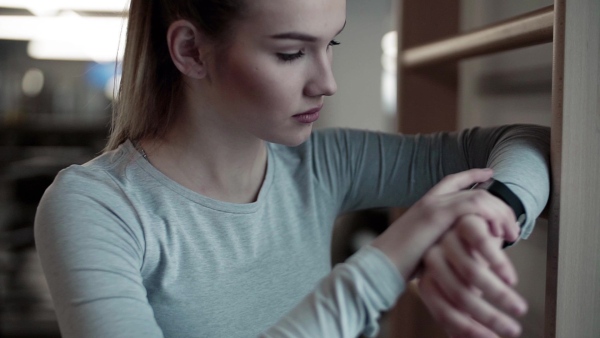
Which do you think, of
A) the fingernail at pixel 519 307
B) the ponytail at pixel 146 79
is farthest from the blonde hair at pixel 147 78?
the fingernail at pixel 519 307

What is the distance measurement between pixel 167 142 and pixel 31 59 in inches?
213

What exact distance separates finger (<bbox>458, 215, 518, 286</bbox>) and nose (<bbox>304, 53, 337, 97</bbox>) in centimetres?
36

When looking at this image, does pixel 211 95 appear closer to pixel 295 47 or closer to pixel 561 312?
pixel 295 47

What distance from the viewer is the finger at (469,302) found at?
664 mm

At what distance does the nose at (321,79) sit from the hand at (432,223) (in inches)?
12.1

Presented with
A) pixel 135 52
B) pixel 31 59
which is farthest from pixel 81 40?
pixel 135 52

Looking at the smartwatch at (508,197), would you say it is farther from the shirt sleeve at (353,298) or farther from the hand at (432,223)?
the shirt sleeve at (353,298)

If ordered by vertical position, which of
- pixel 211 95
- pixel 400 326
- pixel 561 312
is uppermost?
pixel 211 95

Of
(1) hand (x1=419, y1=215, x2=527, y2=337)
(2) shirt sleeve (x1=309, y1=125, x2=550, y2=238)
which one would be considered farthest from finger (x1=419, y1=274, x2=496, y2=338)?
(2) shirt sleeve (x1=309, y1=125, x2=550, y2=238)

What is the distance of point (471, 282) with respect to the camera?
0.68m

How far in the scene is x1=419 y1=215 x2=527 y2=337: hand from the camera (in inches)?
26.1

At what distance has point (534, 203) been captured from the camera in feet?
2.63

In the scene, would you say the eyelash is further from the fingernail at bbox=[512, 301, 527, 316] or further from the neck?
the fingernail at bbox=[512, 301, 527, 316]

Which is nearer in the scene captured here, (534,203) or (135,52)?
(534,203)
